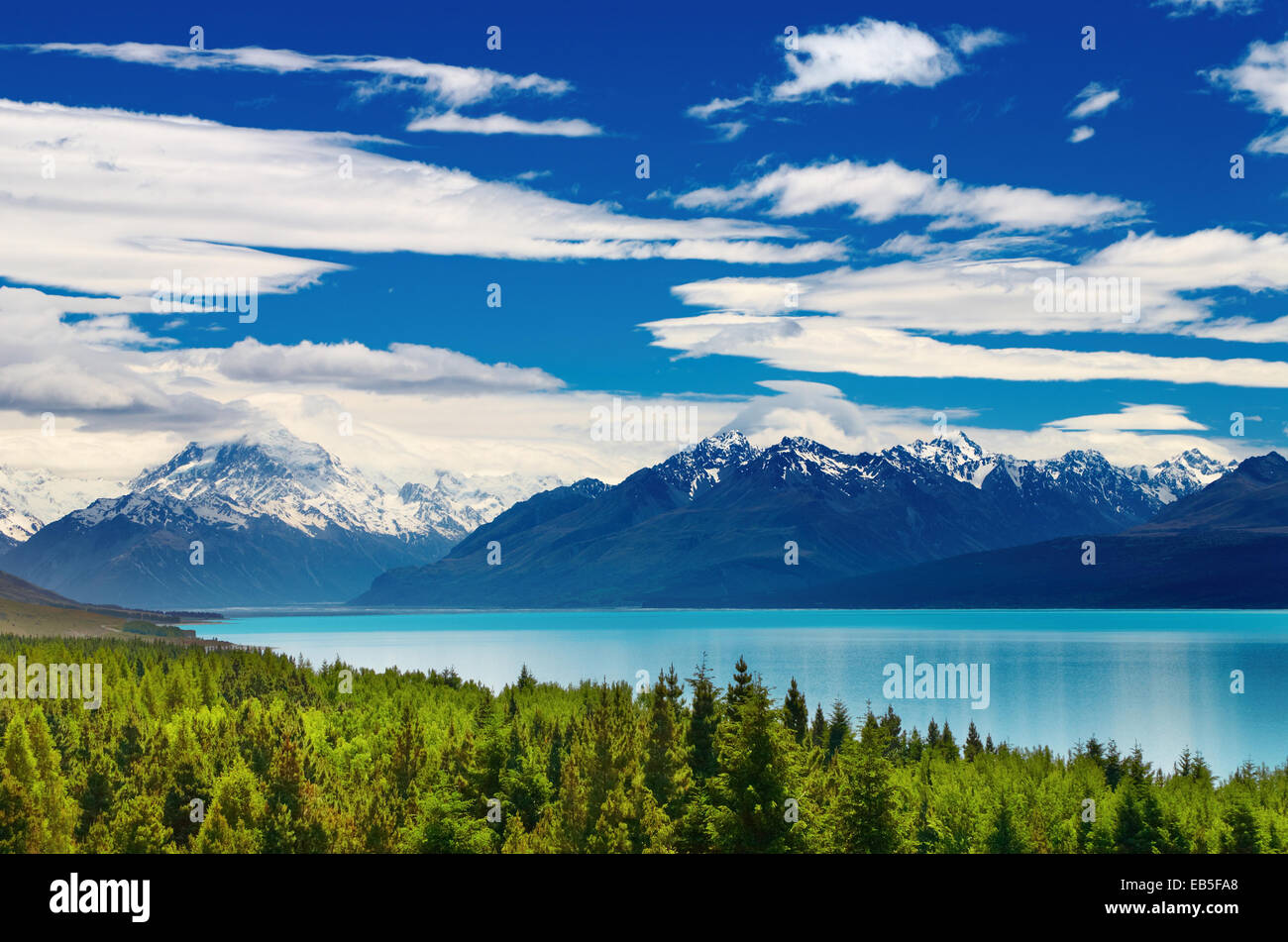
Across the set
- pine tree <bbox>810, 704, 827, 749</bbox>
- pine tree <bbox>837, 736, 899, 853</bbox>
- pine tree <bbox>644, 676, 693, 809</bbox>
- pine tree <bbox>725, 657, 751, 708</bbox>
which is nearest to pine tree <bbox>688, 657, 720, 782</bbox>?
pine tree <bbox>644, 676, 693, 809</bbox>

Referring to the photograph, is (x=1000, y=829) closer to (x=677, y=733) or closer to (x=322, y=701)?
(x=677, y=733)

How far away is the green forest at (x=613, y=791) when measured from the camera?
77.2m

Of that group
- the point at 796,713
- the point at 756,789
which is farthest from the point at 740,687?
the point at 796,713

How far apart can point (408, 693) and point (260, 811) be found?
93.6 m

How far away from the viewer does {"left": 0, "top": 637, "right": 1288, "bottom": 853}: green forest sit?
7719 centimetres

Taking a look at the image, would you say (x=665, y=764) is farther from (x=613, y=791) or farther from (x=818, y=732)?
(x=818, y=732)

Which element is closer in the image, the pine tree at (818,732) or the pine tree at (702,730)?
the pine tree at (702,730)

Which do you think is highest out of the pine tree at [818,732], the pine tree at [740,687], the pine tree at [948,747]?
the pine tree at [740,687]

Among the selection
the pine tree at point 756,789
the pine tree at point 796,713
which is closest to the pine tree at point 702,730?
the pine tree at point 756,789
